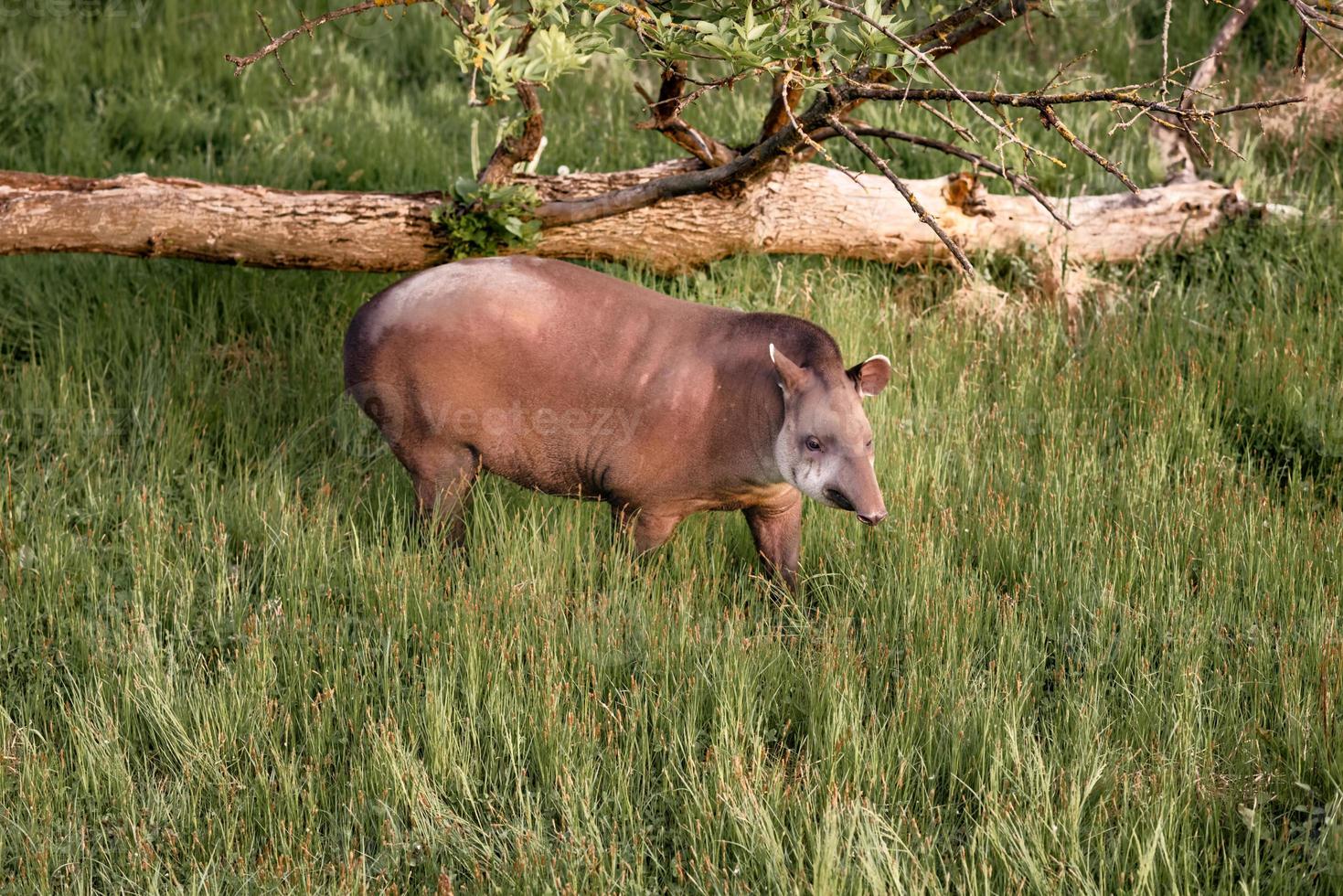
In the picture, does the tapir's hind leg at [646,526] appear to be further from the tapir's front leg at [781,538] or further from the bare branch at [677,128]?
the bare branch at [677,128]

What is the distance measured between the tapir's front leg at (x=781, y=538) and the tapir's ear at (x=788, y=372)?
56 centimetres

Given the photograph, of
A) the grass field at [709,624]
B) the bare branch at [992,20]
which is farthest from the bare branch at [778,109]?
the grass field at [709,624]

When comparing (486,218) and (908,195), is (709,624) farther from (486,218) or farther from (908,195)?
(486,218)

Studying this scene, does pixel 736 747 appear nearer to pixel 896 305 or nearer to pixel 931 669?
pixel 931 669

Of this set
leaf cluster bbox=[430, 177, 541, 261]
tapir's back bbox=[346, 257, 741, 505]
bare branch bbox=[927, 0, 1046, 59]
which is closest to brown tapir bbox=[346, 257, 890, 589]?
tapir's back bbox=[346, 257, 741, 505]

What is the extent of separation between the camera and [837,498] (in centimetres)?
419

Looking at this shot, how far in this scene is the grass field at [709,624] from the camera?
3.41 m

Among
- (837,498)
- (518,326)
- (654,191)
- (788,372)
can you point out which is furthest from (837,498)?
(654,191)

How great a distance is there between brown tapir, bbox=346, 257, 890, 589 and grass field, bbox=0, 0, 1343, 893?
24cm

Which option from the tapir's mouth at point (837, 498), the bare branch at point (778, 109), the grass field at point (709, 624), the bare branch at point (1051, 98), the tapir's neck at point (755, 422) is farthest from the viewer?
the bare branch at point (778, 109)

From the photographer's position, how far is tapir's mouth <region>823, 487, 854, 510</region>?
4.16 metres

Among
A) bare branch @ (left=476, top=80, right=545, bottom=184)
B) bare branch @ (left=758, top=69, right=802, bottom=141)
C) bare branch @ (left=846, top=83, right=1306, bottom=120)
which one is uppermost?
bare branch @ (left=846, top=83, right=1306, bottom=120)

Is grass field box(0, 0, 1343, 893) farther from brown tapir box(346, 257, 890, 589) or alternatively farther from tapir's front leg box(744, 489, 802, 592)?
brown tapir box(346, 257, 890, 589)

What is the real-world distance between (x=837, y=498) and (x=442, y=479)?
4.68ft
